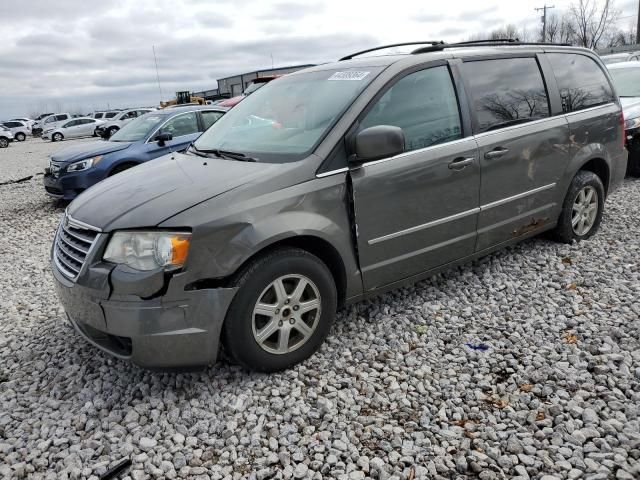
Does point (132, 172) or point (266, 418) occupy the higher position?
point (132, 172)

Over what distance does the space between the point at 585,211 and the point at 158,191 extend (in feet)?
13.1

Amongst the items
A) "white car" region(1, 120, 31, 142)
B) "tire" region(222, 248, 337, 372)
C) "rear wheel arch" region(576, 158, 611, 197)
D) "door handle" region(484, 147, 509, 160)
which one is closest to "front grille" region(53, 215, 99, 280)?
"tire" region(222, 248, 337, 372)

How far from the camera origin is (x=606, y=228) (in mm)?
5461

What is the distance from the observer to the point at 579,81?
184 inches

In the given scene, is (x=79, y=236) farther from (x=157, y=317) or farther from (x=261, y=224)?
(x=261, y=224)

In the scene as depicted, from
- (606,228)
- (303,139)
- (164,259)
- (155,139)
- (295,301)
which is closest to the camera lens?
(164,259)

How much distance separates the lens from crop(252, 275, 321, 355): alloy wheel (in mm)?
2912

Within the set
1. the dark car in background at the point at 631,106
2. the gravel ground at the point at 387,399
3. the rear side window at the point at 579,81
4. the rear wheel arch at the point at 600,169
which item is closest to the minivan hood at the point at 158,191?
the gravel ground at the point at 387,399

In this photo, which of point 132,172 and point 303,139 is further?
point 132,172

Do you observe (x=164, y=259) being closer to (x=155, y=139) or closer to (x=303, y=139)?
(x=303, y=139)

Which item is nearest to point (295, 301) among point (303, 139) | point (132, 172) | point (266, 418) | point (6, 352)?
point (266, 418)

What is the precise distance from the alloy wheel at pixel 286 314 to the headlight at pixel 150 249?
0.52 m

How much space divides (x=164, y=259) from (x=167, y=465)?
998mm

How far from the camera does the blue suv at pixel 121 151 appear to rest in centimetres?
809
